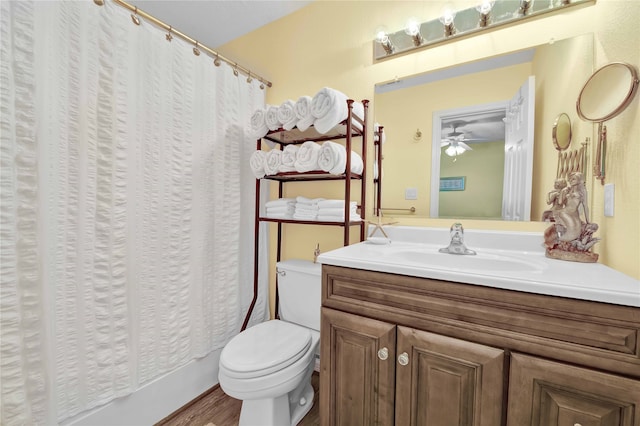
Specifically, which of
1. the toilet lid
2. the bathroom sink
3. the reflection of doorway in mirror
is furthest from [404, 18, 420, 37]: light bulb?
the toilet lid

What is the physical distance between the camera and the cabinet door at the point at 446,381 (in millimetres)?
735

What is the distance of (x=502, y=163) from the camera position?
4.05 ft

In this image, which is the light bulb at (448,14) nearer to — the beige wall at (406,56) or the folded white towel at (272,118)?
the beige wall at (406,56)

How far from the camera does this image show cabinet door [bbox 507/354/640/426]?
61cm

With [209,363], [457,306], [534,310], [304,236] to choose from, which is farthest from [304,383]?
[534,310]

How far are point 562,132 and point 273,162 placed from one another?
52.0 inches

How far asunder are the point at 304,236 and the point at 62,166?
1.21 metres

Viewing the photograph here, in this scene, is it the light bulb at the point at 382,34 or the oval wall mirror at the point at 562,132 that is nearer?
the oval wall mirror at the point at 562,132

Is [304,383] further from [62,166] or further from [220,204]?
[62,166]

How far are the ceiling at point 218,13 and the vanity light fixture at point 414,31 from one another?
74cm

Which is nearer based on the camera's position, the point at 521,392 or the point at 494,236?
the point at 521,392

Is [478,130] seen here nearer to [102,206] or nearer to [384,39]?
[384,39]

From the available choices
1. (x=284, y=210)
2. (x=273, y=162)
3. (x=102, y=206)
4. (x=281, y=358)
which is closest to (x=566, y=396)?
(x=281, y=358)

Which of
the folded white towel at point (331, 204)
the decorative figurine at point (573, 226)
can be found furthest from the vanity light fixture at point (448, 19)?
the folded white towel at point (331, 204)
